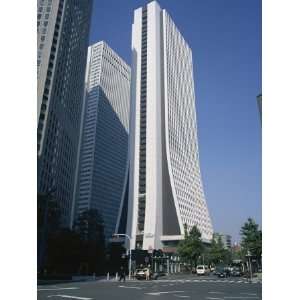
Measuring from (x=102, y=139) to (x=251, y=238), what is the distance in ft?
246

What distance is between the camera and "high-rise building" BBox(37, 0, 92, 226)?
4118cm

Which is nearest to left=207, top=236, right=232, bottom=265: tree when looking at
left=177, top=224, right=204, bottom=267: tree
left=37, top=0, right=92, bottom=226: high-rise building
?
left=177, top=224, right=204, bottom=267: tree

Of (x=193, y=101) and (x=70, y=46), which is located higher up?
(x=70, y=46)

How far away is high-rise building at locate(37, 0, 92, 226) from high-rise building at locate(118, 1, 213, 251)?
26.5ft

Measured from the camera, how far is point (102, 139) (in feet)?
305

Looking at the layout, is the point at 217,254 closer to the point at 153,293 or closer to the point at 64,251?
the point at 64,251

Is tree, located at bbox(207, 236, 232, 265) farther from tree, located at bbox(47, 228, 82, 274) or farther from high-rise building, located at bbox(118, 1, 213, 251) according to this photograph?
tree, located at bbox(47, 228, 82, 274)

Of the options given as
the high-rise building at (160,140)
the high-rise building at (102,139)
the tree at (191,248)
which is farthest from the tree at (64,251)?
the high-rise building at (102,139)

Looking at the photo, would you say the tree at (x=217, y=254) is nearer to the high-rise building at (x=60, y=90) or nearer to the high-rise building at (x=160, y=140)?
the high-rise building at (x=160, y=140)

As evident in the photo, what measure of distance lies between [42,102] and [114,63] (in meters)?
61.6
